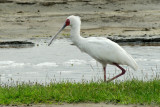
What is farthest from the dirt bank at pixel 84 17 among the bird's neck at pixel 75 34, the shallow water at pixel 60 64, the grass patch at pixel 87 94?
the grass patch at pixel 87 94

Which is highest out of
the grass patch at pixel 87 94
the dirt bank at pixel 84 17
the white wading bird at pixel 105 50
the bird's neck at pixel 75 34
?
the dirt bank at pixel 84 17

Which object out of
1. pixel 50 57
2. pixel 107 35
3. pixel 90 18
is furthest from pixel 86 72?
pixel 90 18

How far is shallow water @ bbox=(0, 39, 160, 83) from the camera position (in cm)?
1123

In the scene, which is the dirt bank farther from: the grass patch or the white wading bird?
the grass patch

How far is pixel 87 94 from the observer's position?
24.3ft

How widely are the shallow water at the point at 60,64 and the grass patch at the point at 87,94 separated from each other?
1660 millimetres

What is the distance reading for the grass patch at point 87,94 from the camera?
7.20 meters

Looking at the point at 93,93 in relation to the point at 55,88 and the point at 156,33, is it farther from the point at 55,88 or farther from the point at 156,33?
the point at 156,33

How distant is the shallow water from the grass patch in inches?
65.4

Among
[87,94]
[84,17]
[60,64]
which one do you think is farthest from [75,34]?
[84,17]

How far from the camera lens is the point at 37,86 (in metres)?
8.23

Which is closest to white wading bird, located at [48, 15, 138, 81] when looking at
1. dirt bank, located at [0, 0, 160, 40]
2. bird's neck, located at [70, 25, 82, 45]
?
bird's neck, located at [70, 25, 82, 45]

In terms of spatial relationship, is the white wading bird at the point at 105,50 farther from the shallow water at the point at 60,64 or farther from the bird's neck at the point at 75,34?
the shallow water at the point at 60,64

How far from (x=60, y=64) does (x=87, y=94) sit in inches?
236
